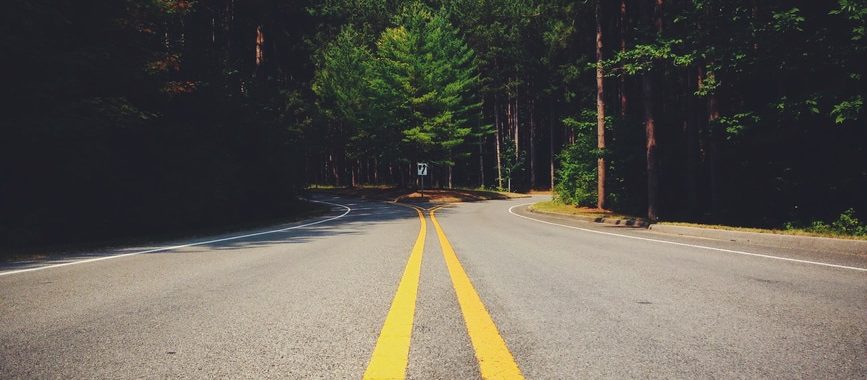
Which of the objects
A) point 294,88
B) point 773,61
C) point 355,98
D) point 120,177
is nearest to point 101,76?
point 120,177

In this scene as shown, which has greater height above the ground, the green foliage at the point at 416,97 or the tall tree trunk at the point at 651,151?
the green foliage at the point at 416,97

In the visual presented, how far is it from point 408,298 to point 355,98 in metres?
39.0

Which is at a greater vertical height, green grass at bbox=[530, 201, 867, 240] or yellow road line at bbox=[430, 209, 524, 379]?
yellow road line at bbox=[430, 209, 524, 379]

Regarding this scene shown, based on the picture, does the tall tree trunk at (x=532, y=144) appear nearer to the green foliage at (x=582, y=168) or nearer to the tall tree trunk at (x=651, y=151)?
the green foliage at (x=582, y=168)

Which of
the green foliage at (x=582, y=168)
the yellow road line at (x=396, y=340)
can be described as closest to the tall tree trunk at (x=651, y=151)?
the green foliage at (x=582, y=168)

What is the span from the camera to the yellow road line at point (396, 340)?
199 centimetres

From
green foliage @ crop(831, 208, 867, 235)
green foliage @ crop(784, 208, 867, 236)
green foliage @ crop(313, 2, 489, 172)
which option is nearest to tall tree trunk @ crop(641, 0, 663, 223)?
green foliage @ crop(784, 208, 867, 236)

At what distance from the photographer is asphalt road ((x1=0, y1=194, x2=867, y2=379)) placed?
6.89ft

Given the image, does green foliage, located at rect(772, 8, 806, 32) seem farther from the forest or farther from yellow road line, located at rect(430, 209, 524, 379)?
yellow road line, located at rect(430, 209, 524, 379)

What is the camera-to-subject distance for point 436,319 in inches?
113

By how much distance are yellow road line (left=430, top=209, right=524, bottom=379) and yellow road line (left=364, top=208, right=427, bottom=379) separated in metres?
0.39

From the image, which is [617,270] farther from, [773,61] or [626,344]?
[773,61]

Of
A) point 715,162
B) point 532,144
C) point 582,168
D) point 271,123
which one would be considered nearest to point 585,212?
point 582,168

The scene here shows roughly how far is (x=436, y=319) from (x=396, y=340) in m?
0.52
